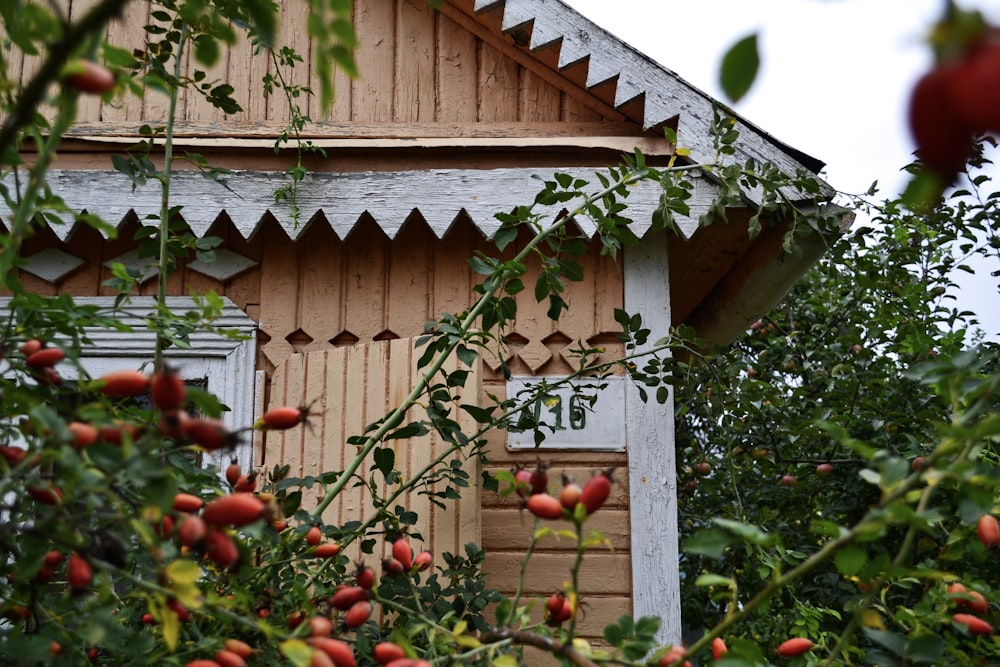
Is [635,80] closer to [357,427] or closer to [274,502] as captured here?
[357,427]

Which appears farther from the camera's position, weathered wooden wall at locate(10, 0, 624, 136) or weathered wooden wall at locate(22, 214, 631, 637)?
weathered wooden wall at locate(10, 0, 624, 136)

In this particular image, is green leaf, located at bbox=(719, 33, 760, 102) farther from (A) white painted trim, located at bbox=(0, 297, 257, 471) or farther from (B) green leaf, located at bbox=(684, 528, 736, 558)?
(A) white painted trim, located at bbox=(0, 297, 257, 471)

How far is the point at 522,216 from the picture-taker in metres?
2.31

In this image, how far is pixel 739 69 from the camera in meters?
0.64

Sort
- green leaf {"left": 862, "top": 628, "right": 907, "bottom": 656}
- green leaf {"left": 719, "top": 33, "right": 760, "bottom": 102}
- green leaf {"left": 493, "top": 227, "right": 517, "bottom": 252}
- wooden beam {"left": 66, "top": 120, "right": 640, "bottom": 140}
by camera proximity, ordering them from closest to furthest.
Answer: green leaf {"left": 719, "top": 33, "right": 760, "bottom": 102}
green leaf {"left": 862, "top": 628, "right": 907, "bottom": 656}
green leaf {"left": 493, "top": 227, "right": 517, "bottom": 252}
wooden beam {"left": 66, "top": 120, "right": 640, "bottom": 140}

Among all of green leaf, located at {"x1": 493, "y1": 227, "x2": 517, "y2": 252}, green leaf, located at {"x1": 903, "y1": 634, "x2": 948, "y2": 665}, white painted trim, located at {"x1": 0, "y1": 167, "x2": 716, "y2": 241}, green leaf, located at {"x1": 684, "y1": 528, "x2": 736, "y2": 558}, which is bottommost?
green leaf, located at {"x1": 903, "y1": 634, "x2": 948, "y2": 665}

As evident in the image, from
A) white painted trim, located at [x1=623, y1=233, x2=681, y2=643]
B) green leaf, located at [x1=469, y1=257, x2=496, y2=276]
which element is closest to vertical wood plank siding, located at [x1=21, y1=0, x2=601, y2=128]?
white painted trim, located at [x1=623, y1=233, x2=681, y2=643]

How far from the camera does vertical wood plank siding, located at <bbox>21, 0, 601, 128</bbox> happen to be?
366 cm

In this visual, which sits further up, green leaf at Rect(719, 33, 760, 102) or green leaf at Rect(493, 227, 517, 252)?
green leaf at Rect(493, 227, 517, 252)

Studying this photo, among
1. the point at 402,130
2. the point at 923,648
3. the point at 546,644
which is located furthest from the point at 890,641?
the point at 402,130

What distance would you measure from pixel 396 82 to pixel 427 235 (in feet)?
2.13

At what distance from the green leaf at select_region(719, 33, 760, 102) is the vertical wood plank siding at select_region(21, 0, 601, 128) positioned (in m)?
3.06

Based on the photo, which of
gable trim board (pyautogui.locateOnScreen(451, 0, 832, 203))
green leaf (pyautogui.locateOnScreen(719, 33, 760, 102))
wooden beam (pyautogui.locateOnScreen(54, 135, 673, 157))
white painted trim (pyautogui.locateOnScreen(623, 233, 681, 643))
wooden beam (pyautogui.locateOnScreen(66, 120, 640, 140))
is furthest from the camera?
wooden beam (pyautogui.locateOnScreen(66, 120, 640, 140))

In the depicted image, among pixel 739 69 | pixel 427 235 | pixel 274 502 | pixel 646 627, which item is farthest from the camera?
pixel 427 235
